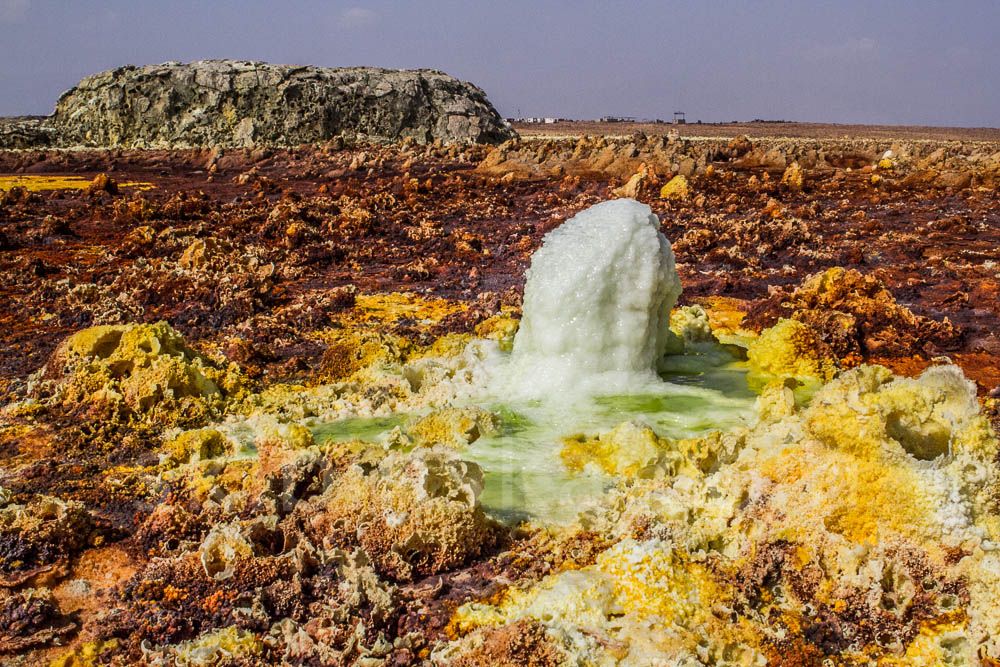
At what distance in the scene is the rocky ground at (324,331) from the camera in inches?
102

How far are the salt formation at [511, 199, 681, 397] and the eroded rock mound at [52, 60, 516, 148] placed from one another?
1575cm

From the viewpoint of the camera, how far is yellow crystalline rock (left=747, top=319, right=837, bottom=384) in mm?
4613

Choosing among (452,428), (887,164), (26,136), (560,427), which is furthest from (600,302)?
(26,136)

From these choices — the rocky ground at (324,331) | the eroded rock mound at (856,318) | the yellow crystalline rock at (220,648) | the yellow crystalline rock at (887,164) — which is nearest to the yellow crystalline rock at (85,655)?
the rocky ground at (324,331)

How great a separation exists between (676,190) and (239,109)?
42.6ft

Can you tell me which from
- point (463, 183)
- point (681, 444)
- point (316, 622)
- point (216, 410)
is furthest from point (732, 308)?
point (463, 183)

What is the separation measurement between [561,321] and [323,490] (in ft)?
5.48

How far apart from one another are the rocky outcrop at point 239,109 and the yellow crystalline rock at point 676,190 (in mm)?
10246

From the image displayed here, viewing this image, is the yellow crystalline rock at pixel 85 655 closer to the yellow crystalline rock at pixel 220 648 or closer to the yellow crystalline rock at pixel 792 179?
the yellow crystalline rock at pixel 220 648

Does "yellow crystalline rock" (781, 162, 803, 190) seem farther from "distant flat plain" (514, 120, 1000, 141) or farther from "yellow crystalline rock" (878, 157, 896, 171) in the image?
"distant flat plain" (514, 120, 1000, 141)

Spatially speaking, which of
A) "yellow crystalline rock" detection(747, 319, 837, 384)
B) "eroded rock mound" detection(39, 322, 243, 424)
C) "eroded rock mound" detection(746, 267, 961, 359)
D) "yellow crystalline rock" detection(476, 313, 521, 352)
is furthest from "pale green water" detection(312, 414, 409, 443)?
"eroded rock mound" detection(746, 267, 961, 359)

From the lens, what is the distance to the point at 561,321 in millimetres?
4340

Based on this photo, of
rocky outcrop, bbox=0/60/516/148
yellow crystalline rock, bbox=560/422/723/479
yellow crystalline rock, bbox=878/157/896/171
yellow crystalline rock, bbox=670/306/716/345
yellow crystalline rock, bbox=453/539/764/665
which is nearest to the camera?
yellow crystalline rock, bbox=453/539/764/665

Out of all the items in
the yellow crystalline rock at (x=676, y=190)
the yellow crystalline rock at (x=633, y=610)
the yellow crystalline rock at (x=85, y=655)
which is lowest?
the yellow crystalline rock at (x=85, y=655)
